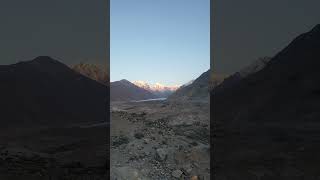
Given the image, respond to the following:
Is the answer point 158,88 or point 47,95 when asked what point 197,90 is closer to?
point 158,88

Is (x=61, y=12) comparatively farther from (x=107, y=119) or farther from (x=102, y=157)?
(x=102, y=157)

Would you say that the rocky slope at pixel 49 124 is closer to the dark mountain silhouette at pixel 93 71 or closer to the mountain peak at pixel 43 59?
the mountain peak at pixel 43 59

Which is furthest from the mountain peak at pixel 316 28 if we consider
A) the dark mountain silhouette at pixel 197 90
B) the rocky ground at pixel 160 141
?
the dark mountain silhouette at pixel 197 90

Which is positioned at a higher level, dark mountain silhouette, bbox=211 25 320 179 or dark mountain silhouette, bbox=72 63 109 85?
dark mountain silhouette, bbox=72 63 109 85

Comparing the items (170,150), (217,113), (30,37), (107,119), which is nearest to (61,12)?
(30,37)

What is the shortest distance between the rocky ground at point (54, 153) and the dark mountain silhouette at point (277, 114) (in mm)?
2357

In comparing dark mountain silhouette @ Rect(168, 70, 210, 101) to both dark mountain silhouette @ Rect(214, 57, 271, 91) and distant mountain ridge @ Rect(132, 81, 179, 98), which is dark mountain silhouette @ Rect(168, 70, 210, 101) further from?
dark mountain silhouette @ Rect(214, 57, 271, 91)

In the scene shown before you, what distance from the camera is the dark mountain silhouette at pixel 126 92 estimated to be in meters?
12.5

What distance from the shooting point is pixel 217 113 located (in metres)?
7.76

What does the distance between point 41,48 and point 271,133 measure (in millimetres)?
4617

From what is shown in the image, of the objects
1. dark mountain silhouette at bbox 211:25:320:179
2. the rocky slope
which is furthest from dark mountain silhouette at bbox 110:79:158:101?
dark mountain silhouette at bbox 211:25:320:179

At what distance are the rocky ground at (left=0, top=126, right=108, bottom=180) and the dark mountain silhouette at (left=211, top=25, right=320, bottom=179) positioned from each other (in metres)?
2.36

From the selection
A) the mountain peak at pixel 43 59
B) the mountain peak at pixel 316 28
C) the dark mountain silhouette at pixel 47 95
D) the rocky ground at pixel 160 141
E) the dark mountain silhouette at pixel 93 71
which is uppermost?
the mountain peak at pixel 316 28

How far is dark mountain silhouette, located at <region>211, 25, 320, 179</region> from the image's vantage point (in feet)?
23.8
